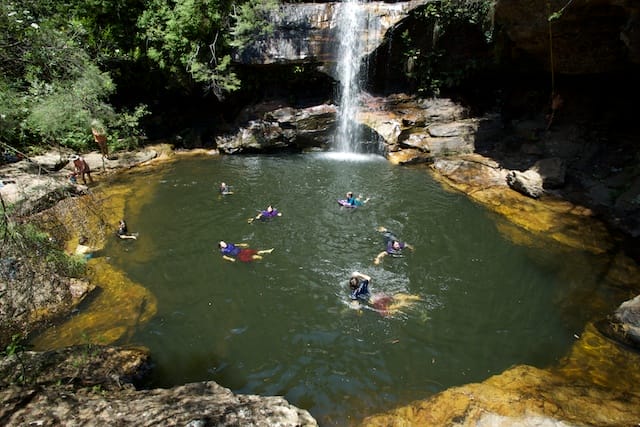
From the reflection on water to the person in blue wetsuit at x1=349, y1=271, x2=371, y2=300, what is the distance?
0.81 feet

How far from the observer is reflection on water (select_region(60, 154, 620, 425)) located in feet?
21.3

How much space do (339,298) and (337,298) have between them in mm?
46

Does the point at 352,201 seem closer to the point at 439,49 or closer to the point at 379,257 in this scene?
the point at 379,257

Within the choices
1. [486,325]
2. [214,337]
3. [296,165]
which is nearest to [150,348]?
[214,337]

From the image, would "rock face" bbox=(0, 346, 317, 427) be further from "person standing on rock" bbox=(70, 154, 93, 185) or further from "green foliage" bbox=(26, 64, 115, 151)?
"person standing on rock" bbox=(70, 154, 93, 185)

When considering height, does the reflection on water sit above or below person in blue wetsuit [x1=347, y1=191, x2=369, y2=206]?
below

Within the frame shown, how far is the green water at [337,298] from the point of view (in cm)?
648

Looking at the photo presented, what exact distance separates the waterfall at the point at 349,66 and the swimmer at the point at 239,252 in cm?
958

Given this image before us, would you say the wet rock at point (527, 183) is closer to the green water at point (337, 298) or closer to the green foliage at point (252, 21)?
the green water at point (337, 298)

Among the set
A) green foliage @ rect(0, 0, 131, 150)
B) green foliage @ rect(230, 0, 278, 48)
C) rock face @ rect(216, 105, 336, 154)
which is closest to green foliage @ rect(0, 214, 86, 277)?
green foliage @ rect(0, 0, 131, 150)

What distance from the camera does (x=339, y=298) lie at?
27.5 feet

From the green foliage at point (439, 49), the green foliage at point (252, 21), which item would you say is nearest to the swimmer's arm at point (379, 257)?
the green foliage at point (439, 49)

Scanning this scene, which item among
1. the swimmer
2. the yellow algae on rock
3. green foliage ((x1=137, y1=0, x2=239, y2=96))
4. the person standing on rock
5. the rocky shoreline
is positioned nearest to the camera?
the rocky shoreline

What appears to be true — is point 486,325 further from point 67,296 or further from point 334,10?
point 334,10
